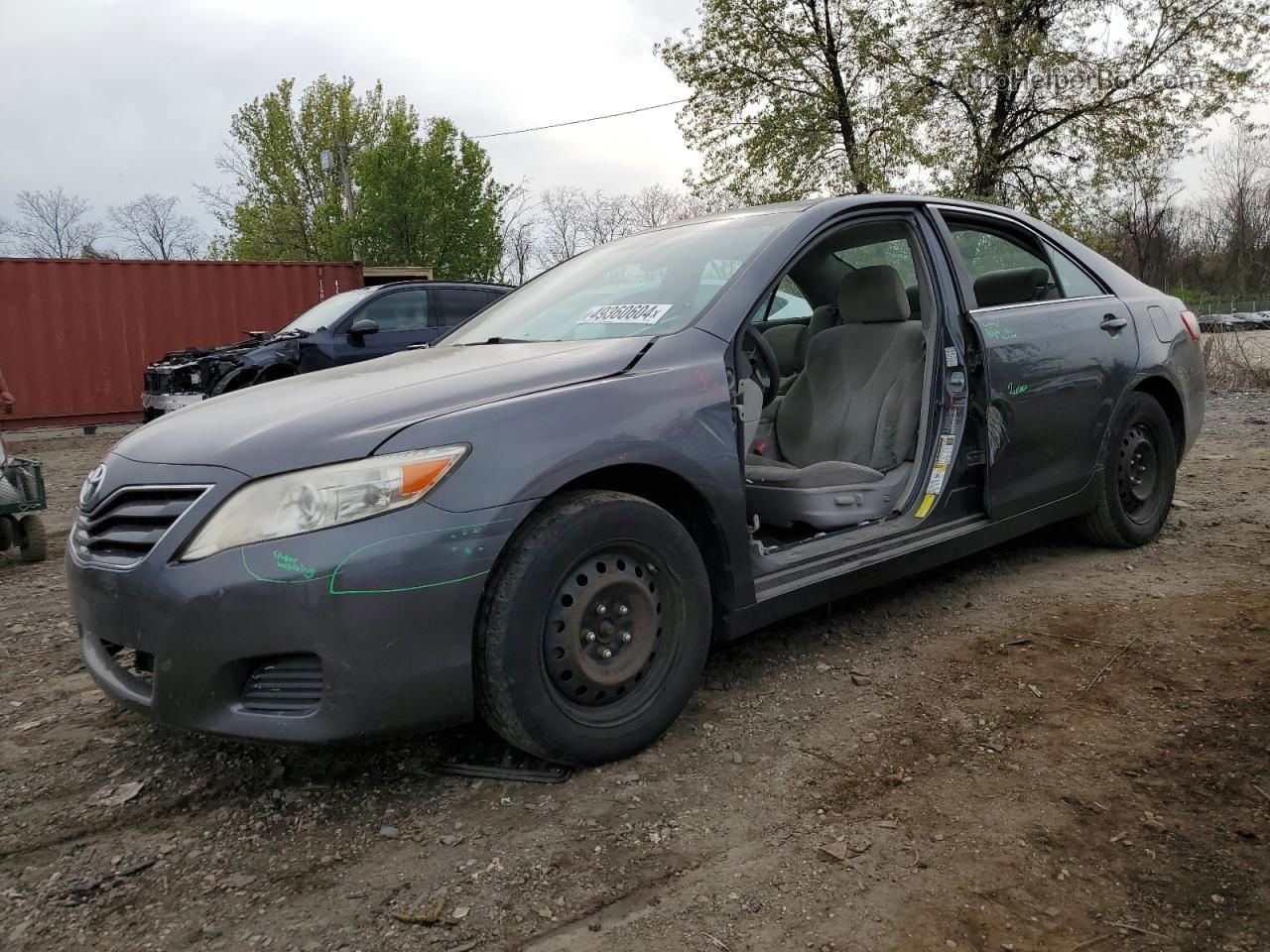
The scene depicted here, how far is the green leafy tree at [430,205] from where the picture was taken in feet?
73.6

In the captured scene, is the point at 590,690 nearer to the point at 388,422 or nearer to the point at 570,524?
the point at 570,524

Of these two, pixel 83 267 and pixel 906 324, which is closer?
pixel 906 324

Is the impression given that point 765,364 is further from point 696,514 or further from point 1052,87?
point 1052,87

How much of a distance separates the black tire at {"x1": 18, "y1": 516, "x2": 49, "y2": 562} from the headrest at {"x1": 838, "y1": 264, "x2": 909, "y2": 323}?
4.49 meters

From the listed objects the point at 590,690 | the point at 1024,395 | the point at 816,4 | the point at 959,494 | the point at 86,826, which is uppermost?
the point at 816,4

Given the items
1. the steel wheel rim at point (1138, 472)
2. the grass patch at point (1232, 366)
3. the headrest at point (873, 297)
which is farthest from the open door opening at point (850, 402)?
the grass patch at point (1232, 366)

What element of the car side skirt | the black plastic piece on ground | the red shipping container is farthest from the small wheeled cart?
the red shipping container

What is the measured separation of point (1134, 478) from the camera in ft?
13.8

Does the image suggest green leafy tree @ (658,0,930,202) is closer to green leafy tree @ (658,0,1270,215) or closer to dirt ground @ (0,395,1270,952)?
green leafy tree @ (658,0,1270,215)

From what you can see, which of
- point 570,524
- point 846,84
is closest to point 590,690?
point 570,524

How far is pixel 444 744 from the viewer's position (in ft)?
8.51

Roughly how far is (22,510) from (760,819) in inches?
189

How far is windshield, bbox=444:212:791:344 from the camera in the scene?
9.53 feet

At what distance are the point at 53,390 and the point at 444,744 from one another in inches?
525
